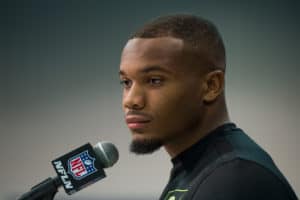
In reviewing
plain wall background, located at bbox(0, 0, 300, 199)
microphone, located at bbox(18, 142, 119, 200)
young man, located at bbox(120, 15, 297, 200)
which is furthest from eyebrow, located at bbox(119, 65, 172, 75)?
plain wall background, located at bbox(0, 0, 300, 199)

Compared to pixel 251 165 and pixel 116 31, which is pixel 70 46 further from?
pixel 251 165

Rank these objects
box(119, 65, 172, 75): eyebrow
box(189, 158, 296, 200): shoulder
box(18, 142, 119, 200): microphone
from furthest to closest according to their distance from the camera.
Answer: box(18, 142, 119, 200): microphone
box(119, 65, 172, 75): eyebrow
box(189, 158, 296, 200): shoulder

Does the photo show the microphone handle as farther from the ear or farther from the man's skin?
the ear

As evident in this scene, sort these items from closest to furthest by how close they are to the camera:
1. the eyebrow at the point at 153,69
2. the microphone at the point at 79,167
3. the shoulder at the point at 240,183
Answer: the shoulder at the point at 240,183, the eyebrow at the point at 153,69, the microphone at the point at 79,167

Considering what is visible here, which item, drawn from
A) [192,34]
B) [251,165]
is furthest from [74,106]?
[251,165]

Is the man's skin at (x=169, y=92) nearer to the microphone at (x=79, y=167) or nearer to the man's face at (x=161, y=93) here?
the man's face at (x=161, y=93)

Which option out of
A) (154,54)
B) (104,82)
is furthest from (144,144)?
(104,82)

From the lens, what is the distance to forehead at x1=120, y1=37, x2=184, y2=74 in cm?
83

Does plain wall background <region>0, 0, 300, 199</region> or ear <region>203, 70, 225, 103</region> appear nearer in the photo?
ear <region>203, 70, 225, 103</region>

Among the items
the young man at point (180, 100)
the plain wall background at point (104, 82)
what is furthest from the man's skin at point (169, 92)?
the plain wall background at point (104, 82)

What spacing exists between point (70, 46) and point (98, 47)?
0.45 feet

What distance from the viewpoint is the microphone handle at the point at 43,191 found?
90 cm

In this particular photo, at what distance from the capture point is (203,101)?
0.85 meters

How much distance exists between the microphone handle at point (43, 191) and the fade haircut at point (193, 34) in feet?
1.04
